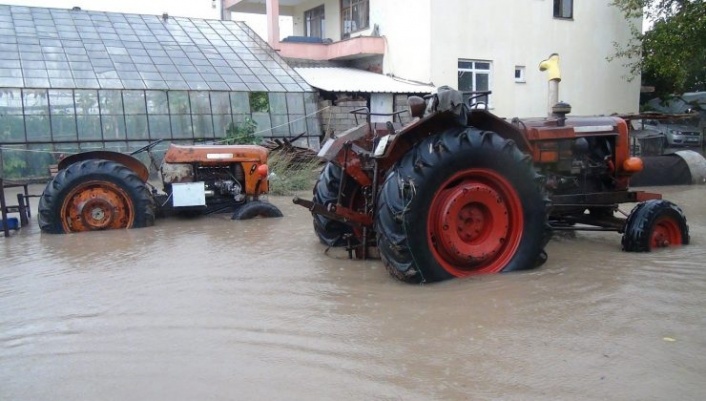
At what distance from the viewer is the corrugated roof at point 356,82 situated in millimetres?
16391

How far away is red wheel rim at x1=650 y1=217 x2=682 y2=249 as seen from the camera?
5.41m

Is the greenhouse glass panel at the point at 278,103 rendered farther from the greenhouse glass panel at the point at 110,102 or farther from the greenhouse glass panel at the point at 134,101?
the greenhouse glass panel at the point at 110,102

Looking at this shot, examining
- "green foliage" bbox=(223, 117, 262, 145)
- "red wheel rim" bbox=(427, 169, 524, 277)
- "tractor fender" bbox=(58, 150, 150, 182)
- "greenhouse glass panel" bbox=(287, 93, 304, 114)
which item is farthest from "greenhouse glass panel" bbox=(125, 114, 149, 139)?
"red wheel rim" bbox=(427, 169, 524, 277)

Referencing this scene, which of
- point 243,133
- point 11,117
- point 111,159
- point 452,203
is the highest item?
point 11,117

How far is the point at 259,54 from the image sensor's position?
59.9 feet

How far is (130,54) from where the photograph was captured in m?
16.5

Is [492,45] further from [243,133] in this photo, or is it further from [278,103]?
[243,133]

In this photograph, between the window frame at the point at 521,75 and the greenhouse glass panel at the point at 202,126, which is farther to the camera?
the window frame at the point at 521,75

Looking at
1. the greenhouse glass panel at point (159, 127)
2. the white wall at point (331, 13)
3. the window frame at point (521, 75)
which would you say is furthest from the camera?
the white wall at point (331, 13)

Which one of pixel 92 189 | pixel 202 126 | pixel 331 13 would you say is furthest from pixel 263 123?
pixel 92 189

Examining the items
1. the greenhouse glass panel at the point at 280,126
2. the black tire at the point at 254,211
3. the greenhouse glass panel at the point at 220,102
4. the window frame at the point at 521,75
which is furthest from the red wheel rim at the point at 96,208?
the window frame at the point at 521,75

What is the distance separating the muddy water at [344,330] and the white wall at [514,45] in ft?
42.0

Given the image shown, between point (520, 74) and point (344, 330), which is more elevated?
point (520, 74)

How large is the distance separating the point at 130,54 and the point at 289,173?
24.7 ft
